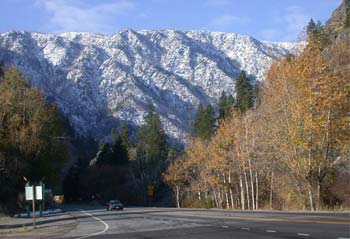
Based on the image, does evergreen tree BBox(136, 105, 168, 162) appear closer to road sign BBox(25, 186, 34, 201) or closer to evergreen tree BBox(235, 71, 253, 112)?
evergreen tree BBox(235, 71, 253, 112)

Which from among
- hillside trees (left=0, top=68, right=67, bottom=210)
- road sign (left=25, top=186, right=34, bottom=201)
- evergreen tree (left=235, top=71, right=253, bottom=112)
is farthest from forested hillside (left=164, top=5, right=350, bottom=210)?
evergreen tree (left=235, top=71, right=253, bottom=112)

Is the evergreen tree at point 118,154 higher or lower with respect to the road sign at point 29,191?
higher

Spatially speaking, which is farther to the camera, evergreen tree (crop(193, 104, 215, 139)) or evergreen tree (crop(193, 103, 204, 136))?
evergreen tree (crop(193, 103, 204, 136))

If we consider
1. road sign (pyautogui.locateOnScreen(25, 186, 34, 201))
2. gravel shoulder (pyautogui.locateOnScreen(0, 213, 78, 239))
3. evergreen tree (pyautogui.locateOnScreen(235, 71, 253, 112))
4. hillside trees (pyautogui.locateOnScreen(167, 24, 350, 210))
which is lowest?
gravel shoulder (pyautogui.locateOnScreen(0, 213, 78, 239))

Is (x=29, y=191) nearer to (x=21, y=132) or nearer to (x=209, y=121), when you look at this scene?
(x=21, y=132)

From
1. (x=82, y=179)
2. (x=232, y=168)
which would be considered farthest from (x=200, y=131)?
(x=232, y=168)

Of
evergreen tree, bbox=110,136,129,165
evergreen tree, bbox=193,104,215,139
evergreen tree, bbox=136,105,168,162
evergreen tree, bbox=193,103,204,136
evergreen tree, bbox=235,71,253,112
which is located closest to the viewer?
evergreen tree, bbox=235,71,253,112

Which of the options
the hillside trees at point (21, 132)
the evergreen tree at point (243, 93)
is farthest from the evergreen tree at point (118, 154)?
the hillside trees at point (21, 132)

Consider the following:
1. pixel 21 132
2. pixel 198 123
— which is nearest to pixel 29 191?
pixel 21 132

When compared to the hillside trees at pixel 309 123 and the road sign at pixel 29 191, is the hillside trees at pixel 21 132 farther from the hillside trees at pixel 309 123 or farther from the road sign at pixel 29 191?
the hillside trees at pixel 309 123

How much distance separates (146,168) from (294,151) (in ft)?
265

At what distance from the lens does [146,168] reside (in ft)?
402

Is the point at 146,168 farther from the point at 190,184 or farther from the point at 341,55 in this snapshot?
the point at 341,55

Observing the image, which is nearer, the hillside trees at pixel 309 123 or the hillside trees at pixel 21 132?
the hillside trees at pixel 309 123
